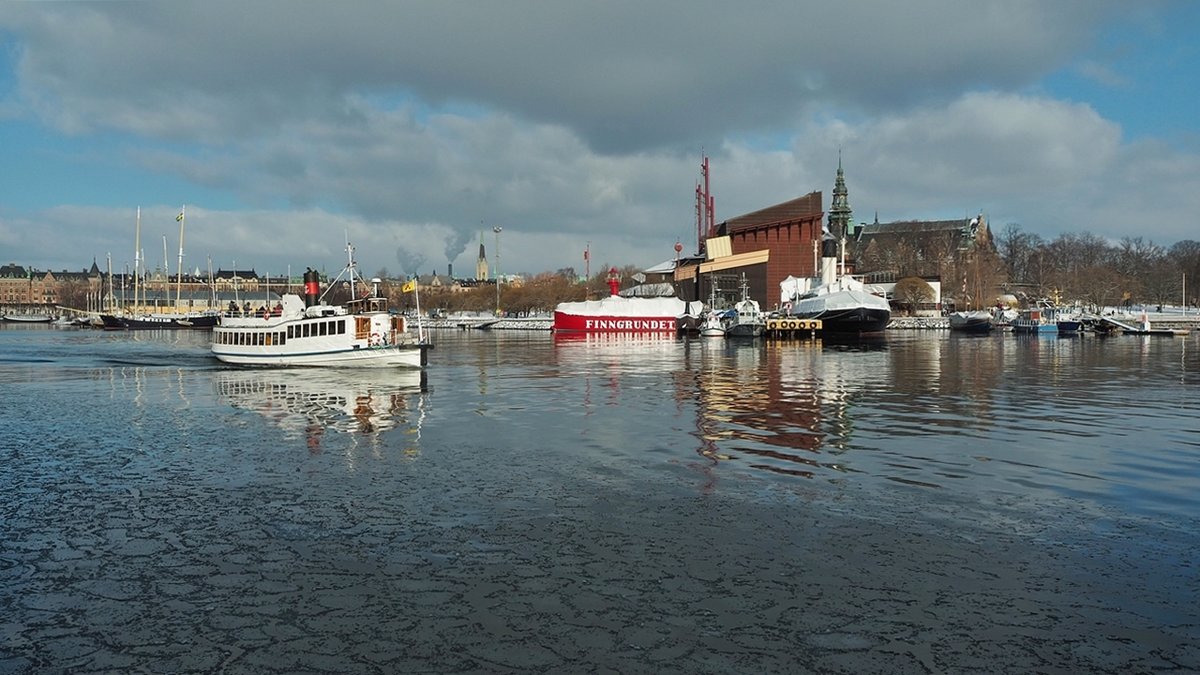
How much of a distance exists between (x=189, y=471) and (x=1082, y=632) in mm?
17511

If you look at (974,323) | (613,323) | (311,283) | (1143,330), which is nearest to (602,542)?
(311,283)

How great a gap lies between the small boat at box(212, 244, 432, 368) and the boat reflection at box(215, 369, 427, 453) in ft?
4.89

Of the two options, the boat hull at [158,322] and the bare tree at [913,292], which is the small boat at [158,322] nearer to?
the boat hull at [158,322]

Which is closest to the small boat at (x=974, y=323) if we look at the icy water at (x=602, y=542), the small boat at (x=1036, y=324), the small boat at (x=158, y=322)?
the small boat at (x=1036, y=324)

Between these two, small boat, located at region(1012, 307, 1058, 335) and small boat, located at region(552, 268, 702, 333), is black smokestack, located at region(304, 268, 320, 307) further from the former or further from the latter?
small boat, located at region(1012, 307, 1058, 335)

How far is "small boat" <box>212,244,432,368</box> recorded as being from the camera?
2039 inches

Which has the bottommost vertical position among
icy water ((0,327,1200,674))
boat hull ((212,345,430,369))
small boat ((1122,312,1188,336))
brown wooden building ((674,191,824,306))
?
icy water ((0,327,1200,674))

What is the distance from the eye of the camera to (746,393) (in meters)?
36.7

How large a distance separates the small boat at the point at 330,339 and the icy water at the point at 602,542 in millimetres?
22822

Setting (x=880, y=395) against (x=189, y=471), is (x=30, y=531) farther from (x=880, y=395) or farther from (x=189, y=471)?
(x=880, y=395)

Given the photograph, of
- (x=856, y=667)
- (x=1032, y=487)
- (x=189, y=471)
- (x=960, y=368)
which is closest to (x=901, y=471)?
(x=1032, y=487)

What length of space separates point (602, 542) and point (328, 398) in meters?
24.6

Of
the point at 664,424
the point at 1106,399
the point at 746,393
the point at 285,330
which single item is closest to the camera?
the point at 664,424

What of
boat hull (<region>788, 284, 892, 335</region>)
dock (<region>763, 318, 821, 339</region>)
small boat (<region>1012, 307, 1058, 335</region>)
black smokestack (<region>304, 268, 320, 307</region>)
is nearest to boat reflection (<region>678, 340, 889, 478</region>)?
black smokestack (<region>304, 268, 320, 307</region>)
